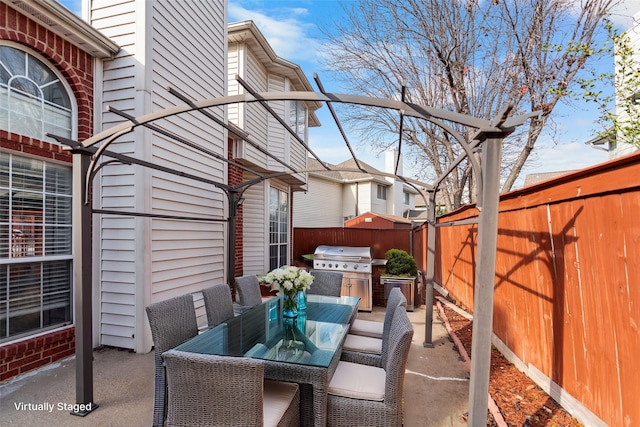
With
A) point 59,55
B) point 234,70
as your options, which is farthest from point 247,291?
point 234,70

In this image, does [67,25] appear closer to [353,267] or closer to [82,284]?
[82,284]

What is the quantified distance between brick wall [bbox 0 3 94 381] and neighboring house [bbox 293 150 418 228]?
10310mm

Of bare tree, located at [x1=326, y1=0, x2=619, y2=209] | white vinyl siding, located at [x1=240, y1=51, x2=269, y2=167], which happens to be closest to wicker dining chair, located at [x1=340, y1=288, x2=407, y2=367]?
white vinyl siding, located at [x1=240, y1=51, x2=269, y2=167]

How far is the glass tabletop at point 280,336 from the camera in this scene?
2.39 m

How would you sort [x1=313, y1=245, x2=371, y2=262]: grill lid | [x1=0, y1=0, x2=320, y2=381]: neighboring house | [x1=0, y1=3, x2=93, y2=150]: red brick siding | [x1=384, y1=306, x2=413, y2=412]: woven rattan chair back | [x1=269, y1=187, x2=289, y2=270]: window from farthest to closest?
[x1=269, y1=187, x2=289, y2=270]: window < [x1=313, y1=245, x2=371, y2=262]: grill lid < [x1=0, y1=0, x2=320, y2=381]: neighboring house < [x1=0, y1=3, x2=93, y2=150]: red brick siding < [x1=384, y1=306, x2=413, y2=412]: woven rattan chair back

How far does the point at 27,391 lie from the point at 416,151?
917 cm

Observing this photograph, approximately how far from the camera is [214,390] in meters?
1.77

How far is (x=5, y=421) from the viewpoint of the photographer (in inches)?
96.3

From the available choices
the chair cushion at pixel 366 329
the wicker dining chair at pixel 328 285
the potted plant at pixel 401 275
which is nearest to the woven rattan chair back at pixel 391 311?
the chair cushion at pixel 366 329

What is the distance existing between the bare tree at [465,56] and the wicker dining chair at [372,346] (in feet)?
16.0

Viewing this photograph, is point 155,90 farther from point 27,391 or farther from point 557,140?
point 557,140

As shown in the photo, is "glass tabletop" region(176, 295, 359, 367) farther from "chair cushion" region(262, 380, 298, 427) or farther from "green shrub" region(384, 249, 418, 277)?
"green shrub" region(384, 249, 418, 277)

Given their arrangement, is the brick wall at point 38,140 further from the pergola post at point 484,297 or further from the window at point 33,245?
the pergola post at point 484,297

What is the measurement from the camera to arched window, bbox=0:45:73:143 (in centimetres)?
301
